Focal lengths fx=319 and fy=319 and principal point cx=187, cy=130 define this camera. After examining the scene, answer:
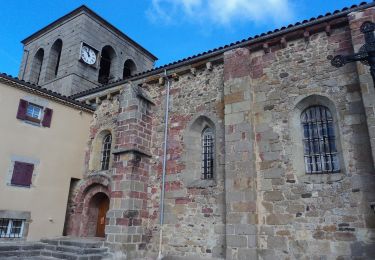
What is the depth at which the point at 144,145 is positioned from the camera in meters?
10.7

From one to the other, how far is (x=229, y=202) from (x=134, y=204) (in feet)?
10.3

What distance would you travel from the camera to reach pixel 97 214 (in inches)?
473

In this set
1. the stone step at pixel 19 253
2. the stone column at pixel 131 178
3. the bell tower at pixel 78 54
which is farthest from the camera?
the bell tower at pixel 78 54

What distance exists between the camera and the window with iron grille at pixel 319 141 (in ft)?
25.5

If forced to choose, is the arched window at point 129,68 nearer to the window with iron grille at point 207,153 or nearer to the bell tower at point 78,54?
the bell tower at point 78,54

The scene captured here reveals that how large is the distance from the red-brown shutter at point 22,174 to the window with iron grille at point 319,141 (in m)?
8.72

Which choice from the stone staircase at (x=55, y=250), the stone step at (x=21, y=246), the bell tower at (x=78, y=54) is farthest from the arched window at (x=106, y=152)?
the bell tower at (x=78, y=54)

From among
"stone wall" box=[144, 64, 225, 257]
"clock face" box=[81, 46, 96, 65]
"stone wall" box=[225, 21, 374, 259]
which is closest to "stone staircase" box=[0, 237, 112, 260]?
"stone wall" box=[144, 64, 225, 257]

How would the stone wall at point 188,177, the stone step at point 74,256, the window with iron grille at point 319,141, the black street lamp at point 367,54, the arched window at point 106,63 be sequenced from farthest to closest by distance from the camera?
1. the arched window at point 106,63
2. the stone wall at point 188,177
3. the stone step at point 74,256
4. the window with iron grille at point 319,141
5. the black street lamp at point 367,54

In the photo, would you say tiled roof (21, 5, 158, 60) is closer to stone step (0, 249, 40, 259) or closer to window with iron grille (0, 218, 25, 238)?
window with iron grille (0, 218, 25, 238)

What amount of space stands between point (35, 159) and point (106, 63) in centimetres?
952

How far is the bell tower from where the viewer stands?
16266 millimetres

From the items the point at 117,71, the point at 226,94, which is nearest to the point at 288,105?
the point at 226,94

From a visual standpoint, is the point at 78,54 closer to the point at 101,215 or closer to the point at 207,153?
the point at 101,215
